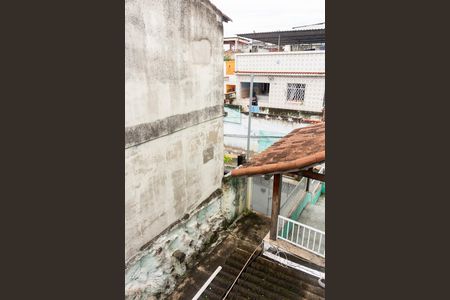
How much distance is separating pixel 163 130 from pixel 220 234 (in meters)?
5.15

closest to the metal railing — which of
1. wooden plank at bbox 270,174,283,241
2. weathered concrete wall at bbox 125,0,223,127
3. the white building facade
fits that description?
wooden plank at bbox 270,174,283,241

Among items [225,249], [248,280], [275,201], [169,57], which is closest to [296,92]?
[225,249]

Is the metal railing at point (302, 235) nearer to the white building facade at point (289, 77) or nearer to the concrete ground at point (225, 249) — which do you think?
the concrete ground at point (225, 249)

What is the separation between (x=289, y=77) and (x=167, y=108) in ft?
39.5

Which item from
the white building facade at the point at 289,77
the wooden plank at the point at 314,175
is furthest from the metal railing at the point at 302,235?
the white building facade at the point at 289,77

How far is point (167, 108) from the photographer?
6.16 m

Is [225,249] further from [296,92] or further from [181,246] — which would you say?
[296,92]

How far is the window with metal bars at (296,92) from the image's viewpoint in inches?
632

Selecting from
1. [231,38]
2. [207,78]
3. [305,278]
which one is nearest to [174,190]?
[207,78]

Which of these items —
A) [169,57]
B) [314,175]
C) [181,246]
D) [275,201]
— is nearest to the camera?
[314,175]

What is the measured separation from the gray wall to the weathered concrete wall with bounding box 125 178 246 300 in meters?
0.38

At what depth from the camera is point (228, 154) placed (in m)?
18.1

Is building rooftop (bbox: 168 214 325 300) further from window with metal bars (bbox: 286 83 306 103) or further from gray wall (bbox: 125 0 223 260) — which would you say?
window with metal bars (bbox: 286 83 306 103)

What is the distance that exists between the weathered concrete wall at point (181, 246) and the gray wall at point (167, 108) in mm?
383
